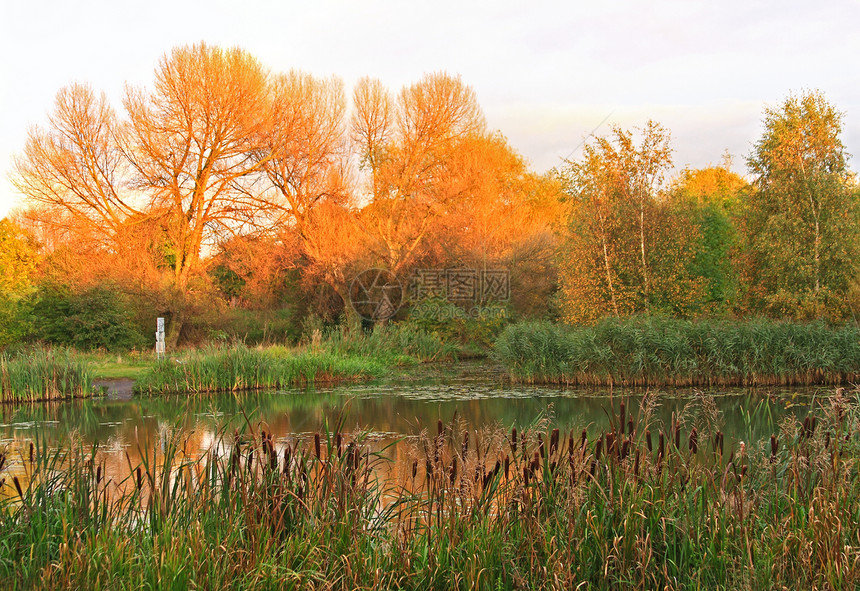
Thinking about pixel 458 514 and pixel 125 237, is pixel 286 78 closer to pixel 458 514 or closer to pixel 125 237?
pixel 125 237

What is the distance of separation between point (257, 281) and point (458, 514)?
84.9 feet

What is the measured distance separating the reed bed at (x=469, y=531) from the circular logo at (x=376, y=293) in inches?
931

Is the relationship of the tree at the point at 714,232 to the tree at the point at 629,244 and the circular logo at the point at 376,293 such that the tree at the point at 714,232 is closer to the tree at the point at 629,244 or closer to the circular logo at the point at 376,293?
the tree at the point at 629,244

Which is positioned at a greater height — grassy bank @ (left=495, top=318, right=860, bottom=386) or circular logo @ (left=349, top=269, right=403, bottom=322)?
circular logo @ (left=349, top=269, right=403, bottom=322)

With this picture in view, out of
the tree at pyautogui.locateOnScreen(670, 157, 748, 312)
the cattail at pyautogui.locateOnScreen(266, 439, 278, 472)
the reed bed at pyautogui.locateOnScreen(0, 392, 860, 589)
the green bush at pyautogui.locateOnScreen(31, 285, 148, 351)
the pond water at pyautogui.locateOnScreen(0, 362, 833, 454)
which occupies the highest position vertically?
the tree at pyautogui.locateOnScreen(670, 157, 748, 312)

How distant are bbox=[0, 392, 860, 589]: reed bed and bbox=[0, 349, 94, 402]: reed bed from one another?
38.1ft

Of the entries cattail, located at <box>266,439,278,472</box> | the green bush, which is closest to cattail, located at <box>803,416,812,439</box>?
cattail, located at <box>266,439,278,472</box>

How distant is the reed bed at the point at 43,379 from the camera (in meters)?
14.2

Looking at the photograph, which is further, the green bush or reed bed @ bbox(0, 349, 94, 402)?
the green bush

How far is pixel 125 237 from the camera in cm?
2578

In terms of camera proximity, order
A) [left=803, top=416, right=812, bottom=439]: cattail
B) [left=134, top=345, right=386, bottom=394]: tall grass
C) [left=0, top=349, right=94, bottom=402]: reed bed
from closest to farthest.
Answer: [left=803, top=416, right=812, bottom=439]: cattail
[left=0, top=349, right=94, bottom=402]: reed bed
[left=134, top=345, right=386, bottom=394]: tall grass

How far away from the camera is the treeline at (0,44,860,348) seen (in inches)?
745

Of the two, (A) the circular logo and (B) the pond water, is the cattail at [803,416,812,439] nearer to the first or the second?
(B) the pond water

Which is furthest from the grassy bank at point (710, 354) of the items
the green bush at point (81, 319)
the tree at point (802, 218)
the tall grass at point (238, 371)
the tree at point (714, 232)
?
the green bush at point (81, 319)
